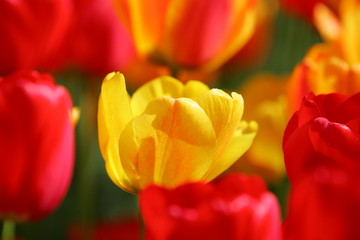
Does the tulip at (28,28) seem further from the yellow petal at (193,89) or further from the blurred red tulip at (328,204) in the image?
the blurred red tulip at (328,204)

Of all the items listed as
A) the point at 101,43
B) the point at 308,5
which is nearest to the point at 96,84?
the point at 101,43

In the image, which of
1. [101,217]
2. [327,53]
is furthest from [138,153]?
[101,217]

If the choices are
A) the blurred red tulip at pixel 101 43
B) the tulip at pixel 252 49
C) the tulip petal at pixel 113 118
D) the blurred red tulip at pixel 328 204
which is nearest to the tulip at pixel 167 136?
the tulip petal at pixel 113 118

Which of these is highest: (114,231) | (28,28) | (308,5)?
(28,28)

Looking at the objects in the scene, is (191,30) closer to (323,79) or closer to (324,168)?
(323,79)

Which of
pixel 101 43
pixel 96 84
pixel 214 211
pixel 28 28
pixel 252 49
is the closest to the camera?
pixel 214 211

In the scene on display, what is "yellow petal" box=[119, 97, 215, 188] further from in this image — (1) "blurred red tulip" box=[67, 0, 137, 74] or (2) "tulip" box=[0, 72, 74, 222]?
(1) "blurred red tulip" box=[67, 0, 137, 74]

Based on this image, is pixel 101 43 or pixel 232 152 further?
pixel 101 43

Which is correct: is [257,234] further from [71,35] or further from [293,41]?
[293,41]
